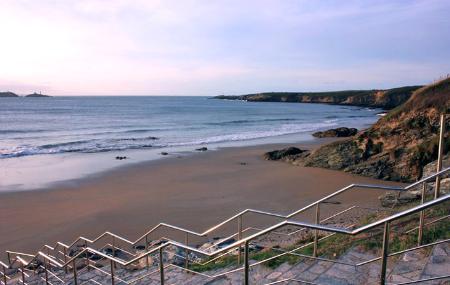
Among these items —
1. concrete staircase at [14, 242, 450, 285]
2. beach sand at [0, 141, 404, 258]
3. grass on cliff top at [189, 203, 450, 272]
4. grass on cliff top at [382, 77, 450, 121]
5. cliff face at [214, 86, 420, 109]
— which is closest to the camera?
concrete staircase at [14, 242, 450, 285]

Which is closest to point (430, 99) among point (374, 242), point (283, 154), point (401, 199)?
point (283, 154)

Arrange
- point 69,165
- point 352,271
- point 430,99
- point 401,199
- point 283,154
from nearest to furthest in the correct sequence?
point 352,271 → point 401,199 → point 430,99 → point 69,165 → point 283,154

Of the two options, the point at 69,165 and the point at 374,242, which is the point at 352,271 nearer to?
the point at 374,242

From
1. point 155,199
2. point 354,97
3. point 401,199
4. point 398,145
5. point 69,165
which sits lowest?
point 155,199

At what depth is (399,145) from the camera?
19.6 meters

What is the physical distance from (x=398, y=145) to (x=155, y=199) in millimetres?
12411

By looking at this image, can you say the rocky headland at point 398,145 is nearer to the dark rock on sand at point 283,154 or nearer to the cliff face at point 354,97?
the dark rock on sand at point 283,154

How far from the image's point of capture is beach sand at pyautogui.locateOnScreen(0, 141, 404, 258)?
12648 mm

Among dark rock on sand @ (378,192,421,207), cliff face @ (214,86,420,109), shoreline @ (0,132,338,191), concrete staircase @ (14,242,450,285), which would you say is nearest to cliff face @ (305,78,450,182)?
dark rock on sand @ (378,192,421,207)

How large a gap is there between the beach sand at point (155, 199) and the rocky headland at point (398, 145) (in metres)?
1.01

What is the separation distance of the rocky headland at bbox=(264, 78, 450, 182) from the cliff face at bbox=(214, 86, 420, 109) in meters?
76.5

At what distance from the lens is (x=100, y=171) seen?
22016mm

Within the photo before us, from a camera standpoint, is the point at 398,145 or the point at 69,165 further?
the point at 69,165

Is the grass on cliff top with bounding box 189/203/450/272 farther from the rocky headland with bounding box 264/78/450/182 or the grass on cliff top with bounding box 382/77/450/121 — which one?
the grass on cliff top with bounding box 382/77/450/121
